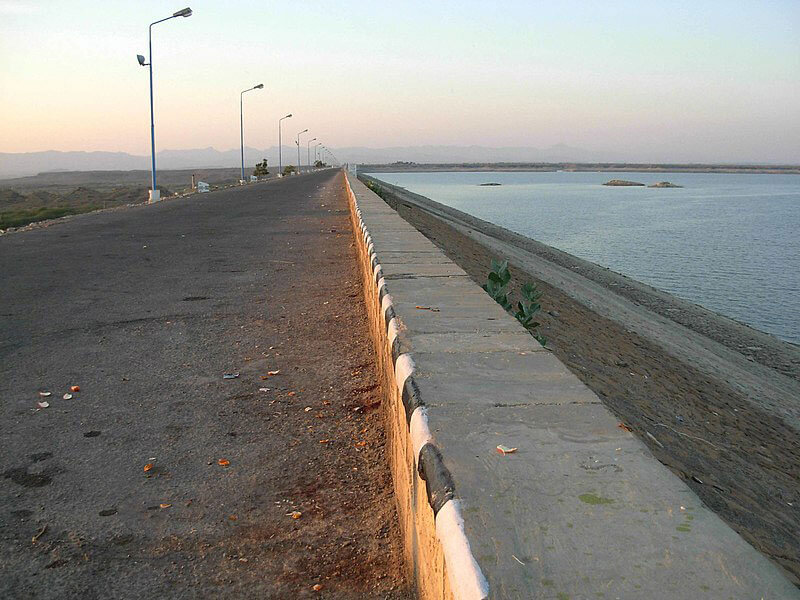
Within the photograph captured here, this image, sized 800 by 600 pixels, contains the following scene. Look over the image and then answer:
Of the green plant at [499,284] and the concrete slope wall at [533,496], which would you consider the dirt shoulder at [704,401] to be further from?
the concrete slope wall at [533,496]

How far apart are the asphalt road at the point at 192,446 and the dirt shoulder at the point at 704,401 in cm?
194

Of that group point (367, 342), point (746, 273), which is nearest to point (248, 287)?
point (367, 342)

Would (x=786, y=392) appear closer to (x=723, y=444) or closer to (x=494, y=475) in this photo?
(x=723, y=444)

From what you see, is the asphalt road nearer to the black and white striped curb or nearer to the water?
the black and white striped curb

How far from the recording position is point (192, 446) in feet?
13.0

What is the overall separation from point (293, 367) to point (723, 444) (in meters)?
3.91

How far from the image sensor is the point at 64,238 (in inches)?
565

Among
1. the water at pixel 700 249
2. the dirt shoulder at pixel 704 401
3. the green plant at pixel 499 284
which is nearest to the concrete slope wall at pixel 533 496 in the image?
the dirt shoulder at pixel 704 401

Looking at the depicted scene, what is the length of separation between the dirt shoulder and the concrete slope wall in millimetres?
1466

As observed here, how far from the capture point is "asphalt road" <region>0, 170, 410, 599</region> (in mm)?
2811

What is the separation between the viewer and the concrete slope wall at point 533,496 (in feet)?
5.24

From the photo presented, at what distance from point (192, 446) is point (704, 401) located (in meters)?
6.65

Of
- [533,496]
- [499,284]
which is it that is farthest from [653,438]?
[533,496]

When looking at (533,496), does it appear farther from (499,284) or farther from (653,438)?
(499,284)
